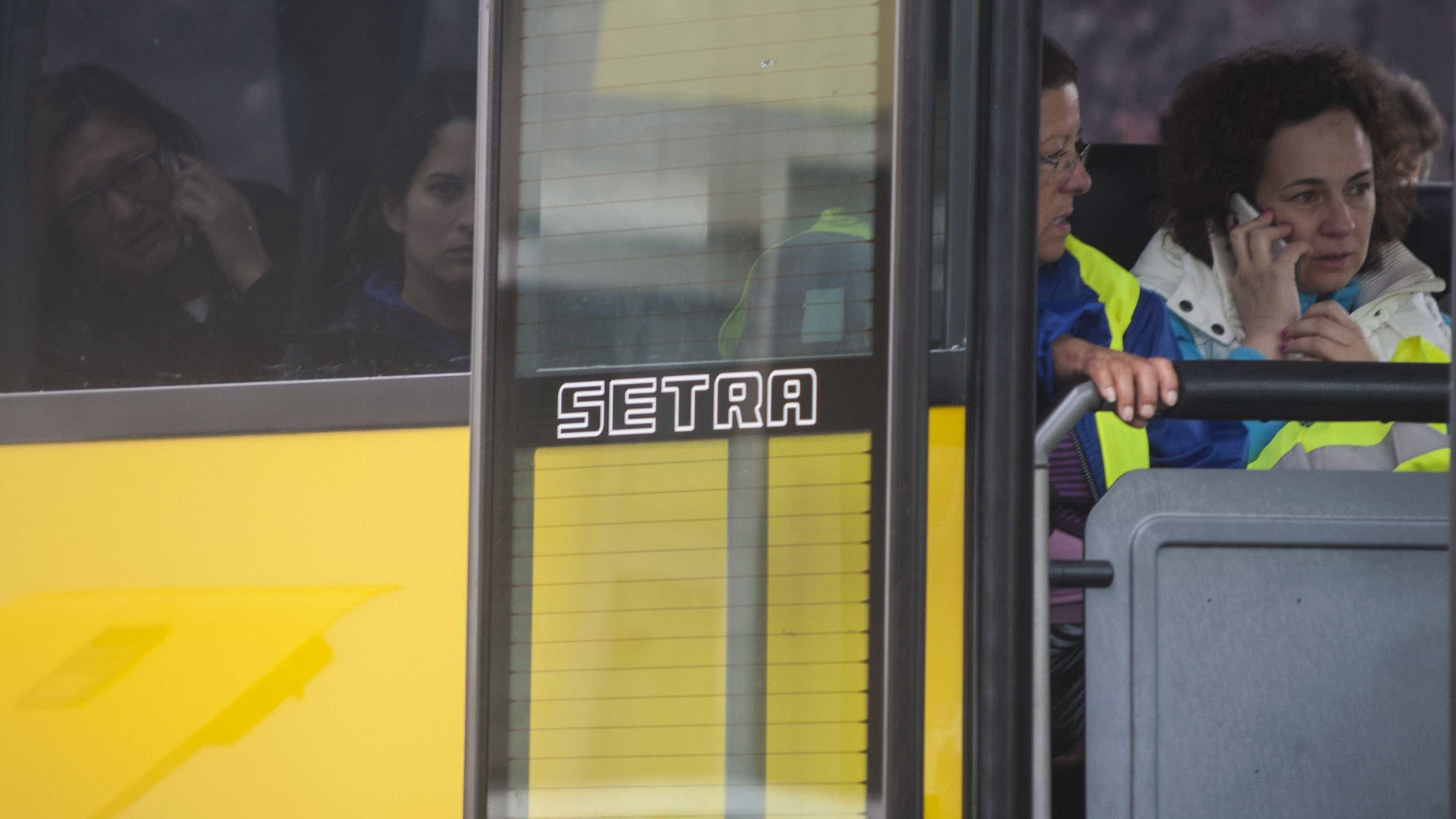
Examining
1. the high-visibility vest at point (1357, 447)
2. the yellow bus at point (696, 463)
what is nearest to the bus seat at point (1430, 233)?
the high-visibility vest at point (1357, 447)

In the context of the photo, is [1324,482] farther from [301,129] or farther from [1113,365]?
[301,129]

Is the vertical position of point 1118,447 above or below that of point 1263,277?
below

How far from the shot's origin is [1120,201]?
321cm

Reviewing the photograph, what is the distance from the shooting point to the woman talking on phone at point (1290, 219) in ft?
9.43

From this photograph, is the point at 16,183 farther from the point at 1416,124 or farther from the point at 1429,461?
the point at 1416,124

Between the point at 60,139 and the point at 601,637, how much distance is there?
41.7 inches

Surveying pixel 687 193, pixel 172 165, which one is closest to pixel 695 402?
pixel 687 193

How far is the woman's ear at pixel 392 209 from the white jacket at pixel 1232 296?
1.51 meters

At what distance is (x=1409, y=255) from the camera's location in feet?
10.2

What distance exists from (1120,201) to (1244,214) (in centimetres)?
26

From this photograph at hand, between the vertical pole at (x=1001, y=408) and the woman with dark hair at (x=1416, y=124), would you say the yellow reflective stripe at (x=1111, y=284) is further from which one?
the vertical pole at (x=1001, y=408)

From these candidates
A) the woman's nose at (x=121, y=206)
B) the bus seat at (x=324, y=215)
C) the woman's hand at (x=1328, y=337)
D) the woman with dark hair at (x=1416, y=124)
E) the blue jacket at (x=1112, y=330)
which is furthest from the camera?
the woman with dark hair at (x=1416, y=124)

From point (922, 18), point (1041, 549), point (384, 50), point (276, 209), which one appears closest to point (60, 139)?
point (276, 209)

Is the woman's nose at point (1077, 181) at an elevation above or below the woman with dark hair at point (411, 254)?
above
